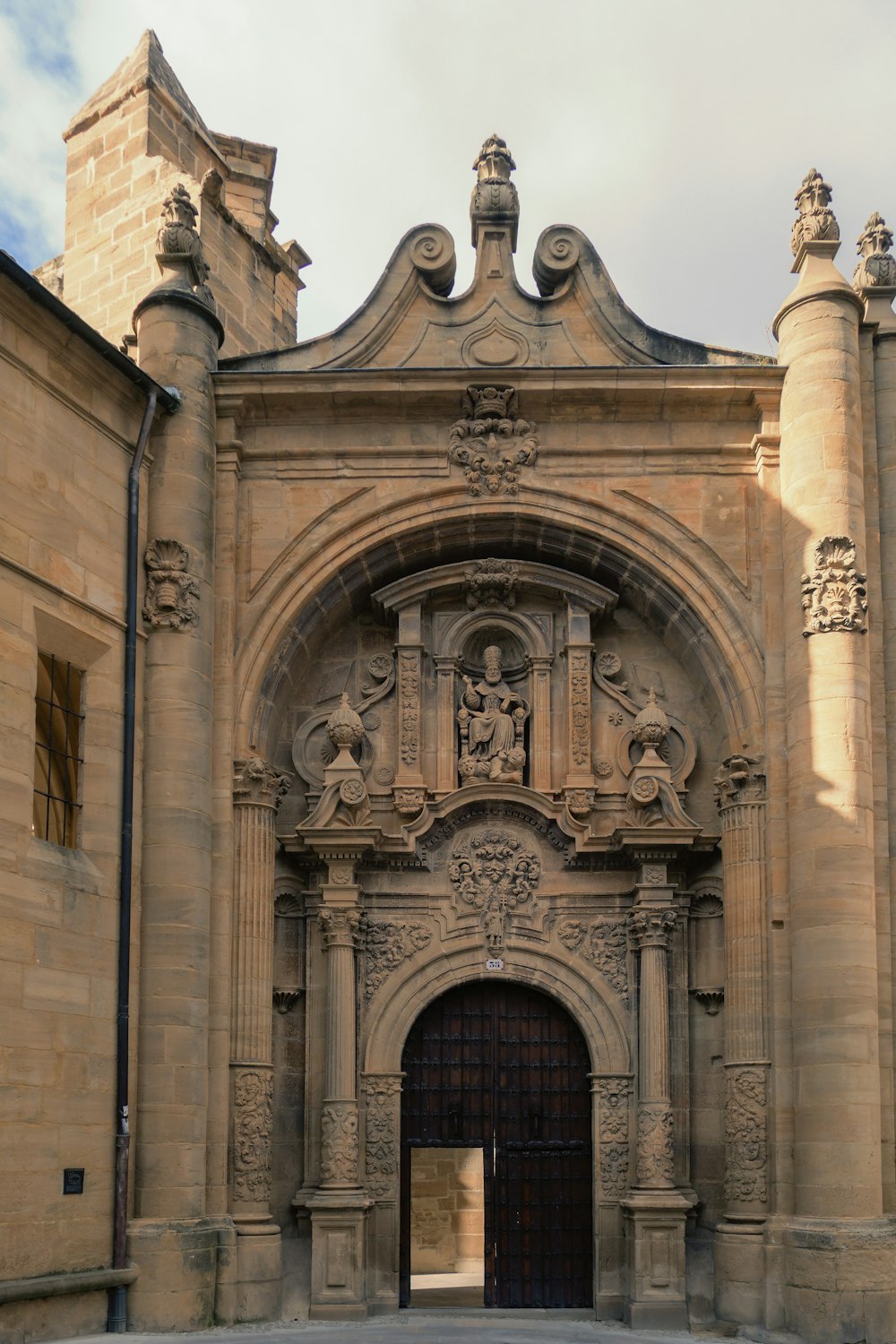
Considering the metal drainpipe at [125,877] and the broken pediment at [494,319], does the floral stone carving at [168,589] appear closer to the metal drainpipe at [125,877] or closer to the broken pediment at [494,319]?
the metal drainpipe at [125,877]

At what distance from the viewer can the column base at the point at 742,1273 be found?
1555cm

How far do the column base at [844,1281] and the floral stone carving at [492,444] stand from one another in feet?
24.2

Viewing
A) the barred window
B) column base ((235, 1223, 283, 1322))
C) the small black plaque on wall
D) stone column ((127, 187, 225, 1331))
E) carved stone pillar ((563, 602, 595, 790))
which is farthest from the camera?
carved stone pillar ((563, 602, 595, 790))

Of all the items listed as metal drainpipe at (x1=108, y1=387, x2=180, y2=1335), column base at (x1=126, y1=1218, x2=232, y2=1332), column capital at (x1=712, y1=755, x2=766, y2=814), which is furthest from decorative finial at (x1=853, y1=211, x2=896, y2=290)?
column base at (x1=126, y1=1218, x2=232, y2=1332)

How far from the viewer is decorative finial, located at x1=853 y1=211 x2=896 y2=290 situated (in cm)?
1758

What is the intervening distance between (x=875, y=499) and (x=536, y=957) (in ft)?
17.9

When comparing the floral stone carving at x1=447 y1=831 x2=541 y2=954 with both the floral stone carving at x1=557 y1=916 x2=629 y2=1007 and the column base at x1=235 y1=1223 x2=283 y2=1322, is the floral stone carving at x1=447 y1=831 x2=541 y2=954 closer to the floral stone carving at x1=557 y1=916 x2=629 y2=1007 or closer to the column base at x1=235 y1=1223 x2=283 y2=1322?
the floral stone carving at x1=557 y1=916 x2=629 y2=1007

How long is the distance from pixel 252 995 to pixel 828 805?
18.0 feet

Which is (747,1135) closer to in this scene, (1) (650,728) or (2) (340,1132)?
→ (2) (340,1132)

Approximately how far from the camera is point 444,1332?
1536cm

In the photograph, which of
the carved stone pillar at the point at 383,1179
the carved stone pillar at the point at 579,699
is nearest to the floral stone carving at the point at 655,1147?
the carved stone pillar at the point at 383,1179

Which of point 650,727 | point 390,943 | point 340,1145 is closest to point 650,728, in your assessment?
point 650,727

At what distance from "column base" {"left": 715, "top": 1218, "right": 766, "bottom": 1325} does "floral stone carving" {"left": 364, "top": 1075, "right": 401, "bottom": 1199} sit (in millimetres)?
3150

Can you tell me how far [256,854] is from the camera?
1673 cm
